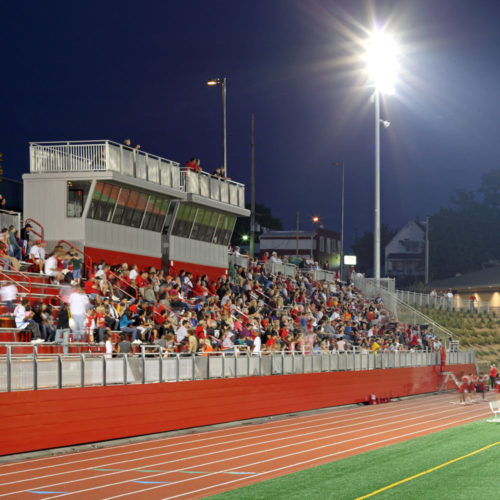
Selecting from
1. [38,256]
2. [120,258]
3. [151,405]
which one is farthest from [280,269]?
[151,405]

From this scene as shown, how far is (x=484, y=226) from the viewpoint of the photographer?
123625mm

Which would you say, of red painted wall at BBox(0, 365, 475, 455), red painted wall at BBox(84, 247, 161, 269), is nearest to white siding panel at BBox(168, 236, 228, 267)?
red painted wall at BBox(84, 247, 161, 269)

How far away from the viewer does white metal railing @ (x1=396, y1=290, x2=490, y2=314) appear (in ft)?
199

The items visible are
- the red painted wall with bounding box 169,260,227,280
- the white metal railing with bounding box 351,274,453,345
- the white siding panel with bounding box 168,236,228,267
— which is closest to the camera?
the red painted wall with bounding box 169,260,227,280

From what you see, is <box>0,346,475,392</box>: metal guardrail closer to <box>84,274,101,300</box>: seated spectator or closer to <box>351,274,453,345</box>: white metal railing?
<box>84,274,101,300</box>: seated spectator

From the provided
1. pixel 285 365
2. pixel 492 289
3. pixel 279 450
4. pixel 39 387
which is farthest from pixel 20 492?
pixel 492 289

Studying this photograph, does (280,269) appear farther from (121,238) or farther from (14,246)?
(14,246)

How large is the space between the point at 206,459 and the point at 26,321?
5220mm

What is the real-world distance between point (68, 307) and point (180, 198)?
13.8 m

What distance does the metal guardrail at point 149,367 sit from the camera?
18.6 m

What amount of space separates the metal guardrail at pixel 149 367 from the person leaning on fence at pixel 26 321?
1.04m

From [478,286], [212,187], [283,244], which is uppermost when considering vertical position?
[283,244]

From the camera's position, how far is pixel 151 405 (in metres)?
22.9

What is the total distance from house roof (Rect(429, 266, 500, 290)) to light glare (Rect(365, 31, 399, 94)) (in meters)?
28.9
